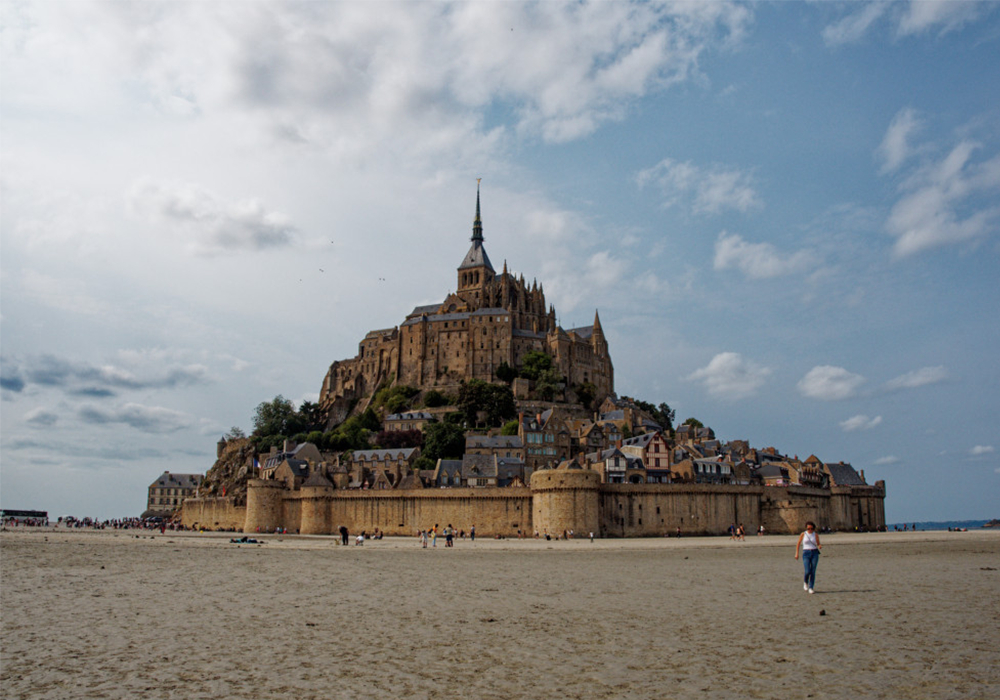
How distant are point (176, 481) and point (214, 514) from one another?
5545 cm

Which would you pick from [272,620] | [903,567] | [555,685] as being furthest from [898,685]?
[903,567]

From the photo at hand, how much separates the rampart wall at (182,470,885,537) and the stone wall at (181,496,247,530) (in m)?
7.12

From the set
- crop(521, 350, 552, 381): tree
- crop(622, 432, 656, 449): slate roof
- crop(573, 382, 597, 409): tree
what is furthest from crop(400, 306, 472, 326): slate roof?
crop(622, 432, 656, 449): slate roof

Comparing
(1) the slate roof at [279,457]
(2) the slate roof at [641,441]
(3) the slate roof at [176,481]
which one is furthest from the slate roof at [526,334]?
(3) the slate roof at [176,481]

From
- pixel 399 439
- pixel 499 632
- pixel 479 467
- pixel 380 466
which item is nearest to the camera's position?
pixel 499 632

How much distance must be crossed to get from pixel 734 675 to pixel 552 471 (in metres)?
43.1

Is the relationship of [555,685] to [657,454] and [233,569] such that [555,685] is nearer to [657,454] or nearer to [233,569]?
[233,569]

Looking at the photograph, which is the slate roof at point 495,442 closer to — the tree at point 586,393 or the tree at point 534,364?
the tree at point 534,364

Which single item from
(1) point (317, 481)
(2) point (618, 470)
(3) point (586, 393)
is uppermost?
(3) point (586, 393)

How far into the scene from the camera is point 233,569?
1149 inches

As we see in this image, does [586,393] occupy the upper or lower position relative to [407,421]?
upper

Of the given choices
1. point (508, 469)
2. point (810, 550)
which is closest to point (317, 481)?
point (508, 469)

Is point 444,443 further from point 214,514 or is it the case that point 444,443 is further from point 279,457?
point 214,514

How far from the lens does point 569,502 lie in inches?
2106
